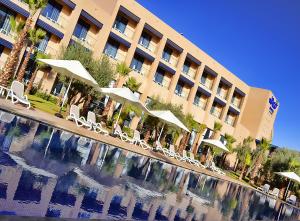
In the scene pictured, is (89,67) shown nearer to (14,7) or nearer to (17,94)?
(17,94)

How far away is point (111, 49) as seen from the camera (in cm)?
3622

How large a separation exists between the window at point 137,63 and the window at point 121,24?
3514mm

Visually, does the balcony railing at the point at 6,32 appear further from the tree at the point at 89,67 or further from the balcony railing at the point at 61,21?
the tree at the point at 89,67

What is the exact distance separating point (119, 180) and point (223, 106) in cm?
4259

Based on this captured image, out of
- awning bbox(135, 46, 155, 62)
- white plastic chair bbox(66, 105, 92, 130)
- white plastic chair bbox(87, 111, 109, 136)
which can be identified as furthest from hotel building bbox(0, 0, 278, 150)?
white plastic chair bbox(66, 105, 92, 130)

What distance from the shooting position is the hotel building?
31.3 m

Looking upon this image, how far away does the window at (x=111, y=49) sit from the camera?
35869 mm

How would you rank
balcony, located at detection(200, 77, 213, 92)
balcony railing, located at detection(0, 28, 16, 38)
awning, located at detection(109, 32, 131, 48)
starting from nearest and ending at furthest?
balcony railing, located at detection(0, 28, 16, 38)
awning, located at detection(109, 32, 131, 48)
balcony, located at detection(200, 77, 213, 92)

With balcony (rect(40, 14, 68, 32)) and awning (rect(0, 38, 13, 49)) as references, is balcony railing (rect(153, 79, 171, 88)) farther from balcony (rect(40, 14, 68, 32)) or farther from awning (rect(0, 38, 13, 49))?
awning (rect(0, 38, 13, 49))

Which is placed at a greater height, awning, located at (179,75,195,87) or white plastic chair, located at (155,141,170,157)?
awning, located at (179,75,195,87)

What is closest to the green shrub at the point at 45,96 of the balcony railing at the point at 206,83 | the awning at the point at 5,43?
the awning at the point at 5,43

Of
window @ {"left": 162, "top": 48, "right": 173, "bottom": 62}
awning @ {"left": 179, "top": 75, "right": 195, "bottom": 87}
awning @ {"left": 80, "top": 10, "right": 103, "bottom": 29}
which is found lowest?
awning @ {"left": 179, "top": 75, "right": 195, "bottom": 87}

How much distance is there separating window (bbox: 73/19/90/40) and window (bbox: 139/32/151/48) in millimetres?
7035

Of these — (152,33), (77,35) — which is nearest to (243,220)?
(77,35)
